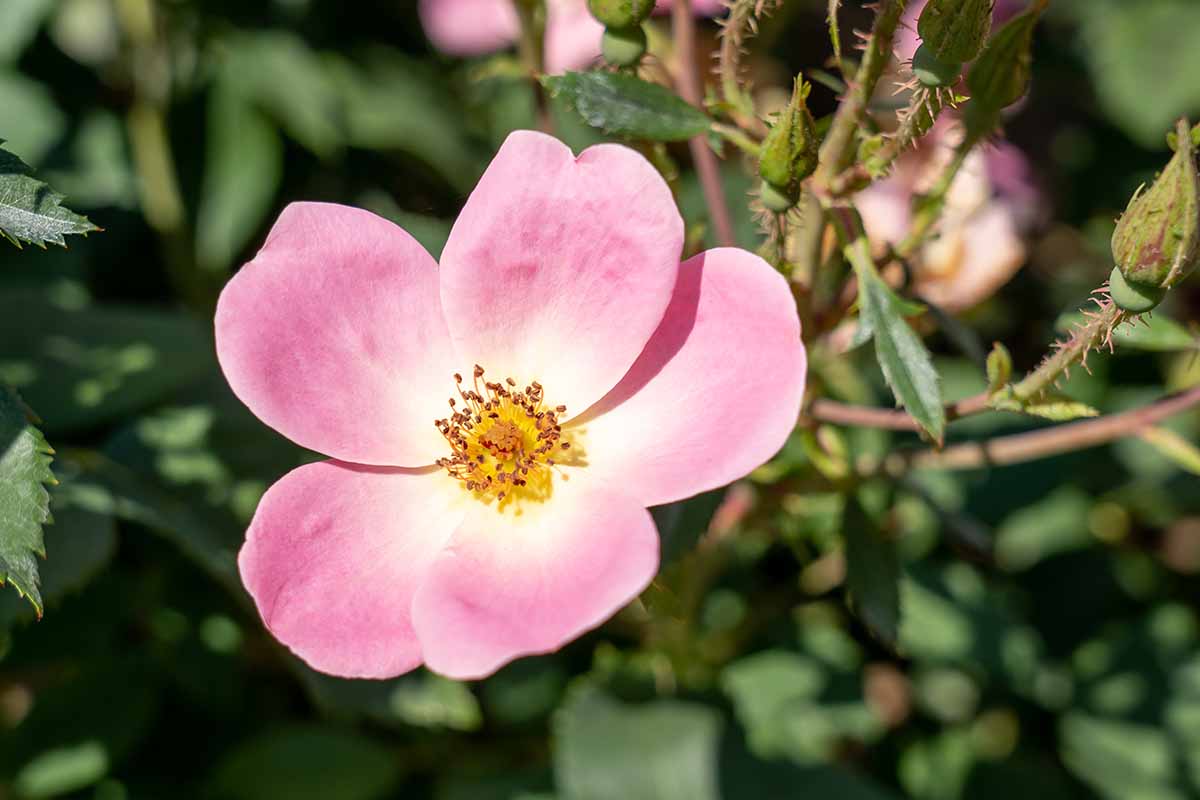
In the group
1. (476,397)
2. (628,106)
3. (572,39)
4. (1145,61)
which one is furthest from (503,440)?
(1145,61)

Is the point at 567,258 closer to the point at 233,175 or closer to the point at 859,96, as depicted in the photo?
the point at 859,96

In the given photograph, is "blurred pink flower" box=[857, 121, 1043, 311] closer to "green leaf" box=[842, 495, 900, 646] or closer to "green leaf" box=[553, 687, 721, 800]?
"green leaf" box=[842, 495, 900, 646]

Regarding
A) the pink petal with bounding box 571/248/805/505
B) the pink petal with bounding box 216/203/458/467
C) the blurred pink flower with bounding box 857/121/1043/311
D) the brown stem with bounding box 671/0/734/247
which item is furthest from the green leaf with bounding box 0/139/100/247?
the blurred pink flower with bounding box 857/121/1043/311

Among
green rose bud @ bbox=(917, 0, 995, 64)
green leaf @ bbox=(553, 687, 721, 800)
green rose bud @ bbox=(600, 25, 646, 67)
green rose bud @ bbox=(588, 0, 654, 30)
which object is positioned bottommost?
green leaf @ bbox=(553, 687, 721, 800)

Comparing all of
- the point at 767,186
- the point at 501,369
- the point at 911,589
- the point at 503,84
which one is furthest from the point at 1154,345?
the point at 503,84

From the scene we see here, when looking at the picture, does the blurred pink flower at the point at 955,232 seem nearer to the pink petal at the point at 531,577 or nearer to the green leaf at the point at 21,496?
the pink petal at the point at 531,577

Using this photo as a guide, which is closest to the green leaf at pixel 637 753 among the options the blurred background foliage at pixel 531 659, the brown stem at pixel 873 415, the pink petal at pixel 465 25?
the blurred background foliage at pixel 531 659

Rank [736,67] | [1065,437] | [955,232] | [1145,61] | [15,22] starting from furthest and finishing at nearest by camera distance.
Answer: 1. [1145,61]
2. [15,22]
3. [955,232]
4. [1065,437]
5. [736,67]
